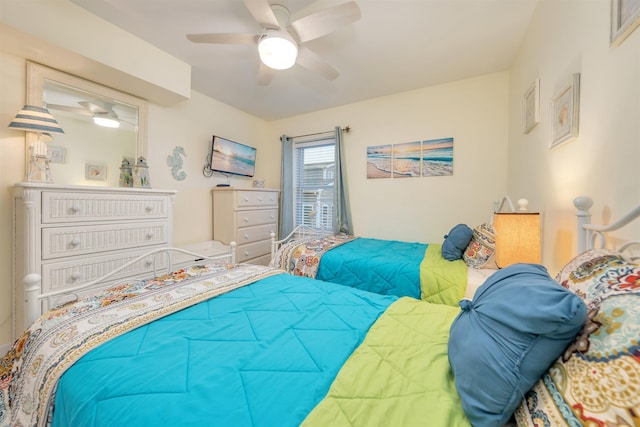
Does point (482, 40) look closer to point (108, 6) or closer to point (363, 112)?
point (363, 112)

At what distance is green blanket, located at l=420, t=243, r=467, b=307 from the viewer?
5.55ft

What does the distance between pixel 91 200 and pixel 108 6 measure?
1435 millimetres

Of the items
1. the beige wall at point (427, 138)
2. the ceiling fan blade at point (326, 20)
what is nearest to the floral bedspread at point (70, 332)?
the ceiling fan blade at point (326, 20)

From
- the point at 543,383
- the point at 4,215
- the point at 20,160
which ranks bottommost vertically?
the point at 543,383

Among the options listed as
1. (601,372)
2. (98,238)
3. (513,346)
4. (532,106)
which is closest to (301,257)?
(98,238)

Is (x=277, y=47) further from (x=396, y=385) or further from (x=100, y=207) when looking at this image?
(x=396, y=385)

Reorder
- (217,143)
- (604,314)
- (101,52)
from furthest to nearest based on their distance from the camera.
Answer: (217,143)
(101,52)
(604,314)

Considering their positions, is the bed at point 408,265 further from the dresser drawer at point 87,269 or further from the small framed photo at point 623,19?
the small framed photo at point 623,19

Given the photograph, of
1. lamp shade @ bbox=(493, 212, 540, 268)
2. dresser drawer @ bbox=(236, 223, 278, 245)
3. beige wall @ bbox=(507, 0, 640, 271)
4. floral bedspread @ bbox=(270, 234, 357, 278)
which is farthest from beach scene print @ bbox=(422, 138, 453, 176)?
dresser drawer @ bbox=(236, 223, 278, 245)

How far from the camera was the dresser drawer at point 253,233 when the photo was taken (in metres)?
3.25

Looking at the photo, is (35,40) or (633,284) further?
(35,40)

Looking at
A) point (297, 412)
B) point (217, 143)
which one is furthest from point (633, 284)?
point (217, 143)

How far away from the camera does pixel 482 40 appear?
220 centimetres

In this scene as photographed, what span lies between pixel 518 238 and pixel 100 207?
2896mm
